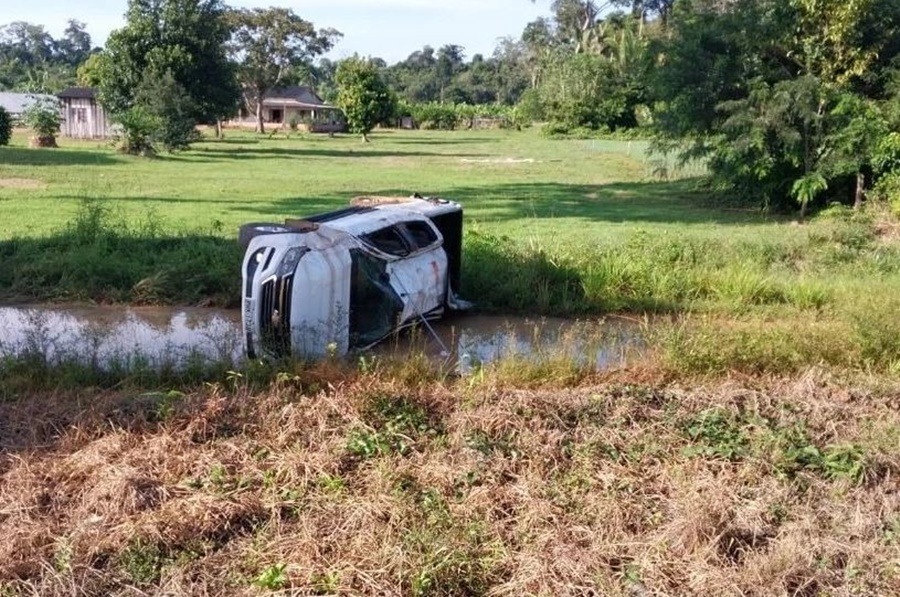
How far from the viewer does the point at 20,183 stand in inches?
952

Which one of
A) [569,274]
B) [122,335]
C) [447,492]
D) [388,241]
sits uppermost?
[388,241]

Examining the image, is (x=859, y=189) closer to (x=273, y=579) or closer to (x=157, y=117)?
(x=273, y=579)

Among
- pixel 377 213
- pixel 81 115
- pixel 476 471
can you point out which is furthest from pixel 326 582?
pixel 81 115

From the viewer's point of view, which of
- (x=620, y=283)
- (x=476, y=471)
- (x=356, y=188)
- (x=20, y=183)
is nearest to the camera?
(x=476, y=471)

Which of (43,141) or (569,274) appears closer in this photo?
(569,274)

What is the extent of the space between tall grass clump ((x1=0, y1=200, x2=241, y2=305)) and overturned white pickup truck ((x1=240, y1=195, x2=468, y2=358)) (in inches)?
99.1

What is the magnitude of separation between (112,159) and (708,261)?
88.5 feet

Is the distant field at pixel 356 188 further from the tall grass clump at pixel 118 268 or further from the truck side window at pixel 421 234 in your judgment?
the truck side window at pixel 421 234

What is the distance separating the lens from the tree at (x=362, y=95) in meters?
54.6

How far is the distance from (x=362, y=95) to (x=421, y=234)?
147 ft

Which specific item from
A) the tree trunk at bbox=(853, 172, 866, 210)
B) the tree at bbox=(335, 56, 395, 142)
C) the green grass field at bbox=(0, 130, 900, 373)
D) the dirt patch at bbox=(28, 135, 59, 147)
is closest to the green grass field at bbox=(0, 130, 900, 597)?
the green grass field at bbox=(0, 130, 900, 373)

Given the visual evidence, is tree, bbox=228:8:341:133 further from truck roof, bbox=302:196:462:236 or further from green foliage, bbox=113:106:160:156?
truck roof, bbox=302:196:462:236

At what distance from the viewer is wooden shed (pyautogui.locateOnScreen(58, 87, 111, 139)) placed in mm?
52625

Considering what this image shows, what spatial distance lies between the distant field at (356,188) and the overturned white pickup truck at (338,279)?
201 inches
